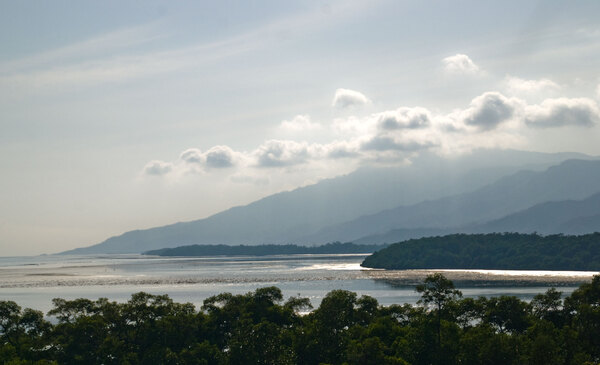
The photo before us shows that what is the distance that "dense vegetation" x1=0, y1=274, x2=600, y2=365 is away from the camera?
2432 inches

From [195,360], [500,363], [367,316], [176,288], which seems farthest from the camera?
[176,288]

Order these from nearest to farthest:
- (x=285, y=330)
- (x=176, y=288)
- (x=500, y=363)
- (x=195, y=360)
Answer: (x=500, y=363), (x=195, y=360), (x=285, y=330), (x=176, y=288)

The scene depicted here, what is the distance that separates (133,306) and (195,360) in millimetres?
13318

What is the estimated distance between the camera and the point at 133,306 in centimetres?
7744

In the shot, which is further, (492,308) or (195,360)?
(492,308)

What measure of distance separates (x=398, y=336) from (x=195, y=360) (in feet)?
72.8

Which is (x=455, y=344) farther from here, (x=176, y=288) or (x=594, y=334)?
(x=176, y=288)

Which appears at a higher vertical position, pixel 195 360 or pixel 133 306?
pixel 133 306

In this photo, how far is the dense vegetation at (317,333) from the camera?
61781 mm

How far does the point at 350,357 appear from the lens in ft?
200

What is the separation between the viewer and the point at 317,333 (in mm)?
71688

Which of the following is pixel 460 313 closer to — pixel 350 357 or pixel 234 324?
pixel 350 357

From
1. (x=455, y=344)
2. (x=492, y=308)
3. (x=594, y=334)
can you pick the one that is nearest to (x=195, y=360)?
(x=455, y=344)

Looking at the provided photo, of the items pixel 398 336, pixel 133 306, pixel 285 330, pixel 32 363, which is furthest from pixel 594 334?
pixel 32 363
